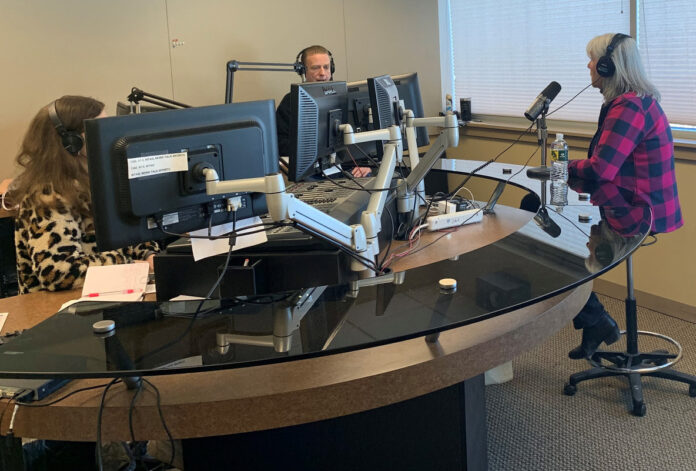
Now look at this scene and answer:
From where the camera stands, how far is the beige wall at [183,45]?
352 centimetres

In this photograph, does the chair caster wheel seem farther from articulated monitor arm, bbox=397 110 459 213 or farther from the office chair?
the office chair

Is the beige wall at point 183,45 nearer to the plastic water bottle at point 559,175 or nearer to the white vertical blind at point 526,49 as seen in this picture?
the white vertical blind at point 526,49

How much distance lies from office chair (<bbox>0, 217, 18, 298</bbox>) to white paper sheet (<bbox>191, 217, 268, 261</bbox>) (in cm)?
204

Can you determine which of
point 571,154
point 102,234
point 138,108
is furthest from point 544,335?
point 571,154

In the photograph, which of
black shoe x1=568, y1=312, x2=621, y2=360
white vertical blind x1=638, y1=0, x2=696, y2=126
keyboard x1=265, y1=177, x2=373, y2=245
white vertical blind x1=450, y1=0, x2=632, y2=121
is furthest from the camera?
white vertical blind x1=450, y1=0, x2=632, y2=121

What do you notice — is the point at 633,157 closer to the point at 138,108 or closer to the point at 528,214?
the point at 528,214

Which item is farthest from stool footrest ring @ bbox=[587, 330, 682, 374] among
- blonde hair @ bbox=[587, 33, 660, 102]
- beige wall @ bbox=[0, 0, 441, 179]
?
beige wall @ bbox=[0, 0, 441, 179]

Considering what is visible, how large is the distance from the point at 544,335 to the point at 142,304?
859 mm

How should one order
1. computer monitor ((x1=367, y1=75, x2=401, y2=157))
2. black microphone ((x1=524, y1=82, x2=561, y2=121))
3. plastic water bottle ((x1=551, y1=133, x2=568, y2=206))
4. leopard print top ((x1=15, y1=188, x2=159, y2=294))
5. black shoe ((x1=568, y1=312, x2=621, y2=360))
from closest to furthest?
leopard print top ((x1=15, y1=188, x2=159, y2=294)), computer monitor ((x1=367, y1=75, x2=401, y2=157)), plastic water bottle ((x1=551, y1=133, x2=568, y2=206)), black microphone ((x1=524, y1=82, x2=561, y2=121)), black shoe ((x1=568, y1=312, x2=621, y2=360))

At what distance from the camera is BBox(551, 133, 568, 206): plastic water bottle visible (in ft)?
7.40

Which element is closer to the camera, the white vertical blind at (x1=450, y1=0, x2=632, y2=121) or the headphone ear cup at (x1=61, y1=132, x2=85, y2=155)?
the headphone ear cup at (x1=61, y1=132, x2=85, y2=155)

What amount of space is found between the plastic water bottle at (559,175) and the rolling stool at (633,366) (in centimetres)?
41

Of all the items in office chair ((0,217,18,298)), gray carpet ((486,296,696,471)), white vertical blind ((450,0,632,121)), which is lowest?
gray carpet ((486,296,696,471))

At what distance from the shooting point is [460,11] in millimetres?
4676
